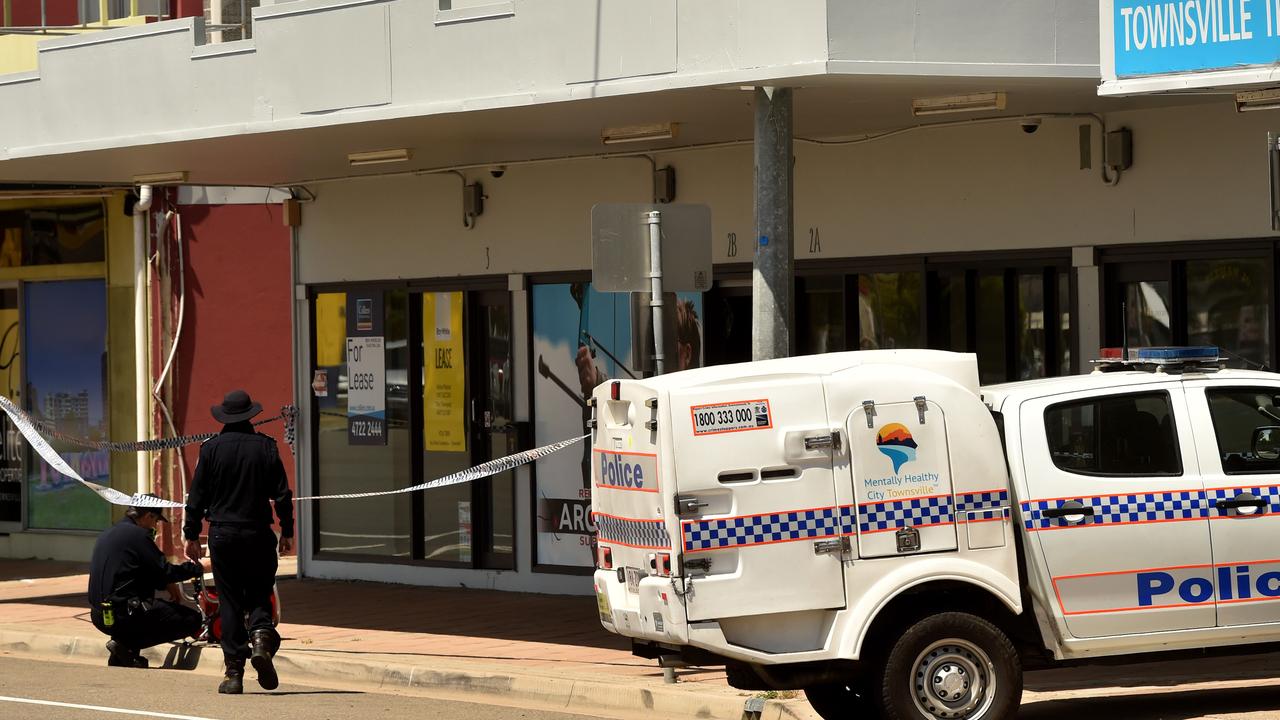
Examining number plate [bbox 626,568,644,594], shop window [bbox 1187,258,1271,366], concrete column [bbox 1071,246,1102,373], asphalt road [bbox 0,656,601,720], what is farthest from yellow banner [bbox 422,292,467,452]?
number plate [bbox 626,568,644,594]

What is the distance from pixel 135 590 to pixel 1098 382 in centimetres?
669

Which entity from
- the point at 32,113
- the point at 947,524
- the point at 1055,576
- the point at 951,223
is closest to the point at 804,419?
the point at 947,524

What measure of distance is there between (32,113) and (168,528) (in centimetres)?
522

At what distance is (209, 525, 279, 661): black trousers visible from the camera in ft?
35.4

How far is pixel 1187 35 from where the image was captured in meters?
10.7

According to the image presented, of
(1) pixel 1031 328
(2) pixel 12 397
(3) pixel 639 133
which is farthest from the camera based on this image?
(2) pixel 12 397

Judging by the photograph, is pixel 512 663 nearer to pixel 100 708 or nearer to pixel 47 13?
pixel 100 708

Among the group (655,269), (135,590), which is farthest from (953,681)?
(135,590)

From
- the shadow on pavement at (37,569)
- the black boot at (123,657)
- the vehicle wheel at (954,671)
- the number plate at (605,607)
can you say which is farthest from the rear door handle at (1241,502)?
the shadow on pavement at (37,569)

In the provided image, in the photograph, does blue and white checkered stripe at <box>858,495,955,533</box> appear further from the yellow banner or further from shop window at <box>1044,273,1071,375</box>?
the yellow banner

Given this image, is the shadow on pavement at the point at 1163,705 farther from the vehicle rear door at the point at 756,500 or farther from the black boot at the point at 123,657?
the black boot at the point at 123,657

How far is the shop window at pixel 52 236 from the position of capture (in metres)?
19.6

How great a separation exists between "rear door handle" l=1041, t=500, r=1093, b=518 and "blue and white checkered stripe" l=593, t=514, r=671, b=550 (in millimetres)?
1824

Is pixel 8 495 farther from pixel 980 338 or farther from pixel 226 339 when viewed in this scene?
pixel 980 338
